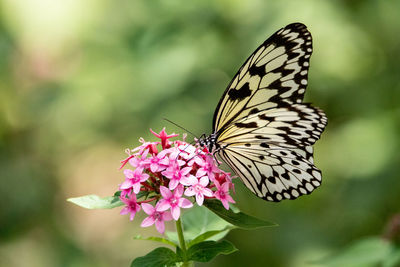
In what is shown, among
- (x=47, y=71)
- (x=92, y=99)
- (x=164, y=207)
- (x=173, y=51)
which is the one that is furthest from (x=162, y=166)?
(x=47, y=71)

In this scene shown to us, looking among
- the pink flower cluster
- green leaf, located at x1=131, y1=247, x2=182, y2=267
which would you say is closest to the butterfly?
the pink flower cluster

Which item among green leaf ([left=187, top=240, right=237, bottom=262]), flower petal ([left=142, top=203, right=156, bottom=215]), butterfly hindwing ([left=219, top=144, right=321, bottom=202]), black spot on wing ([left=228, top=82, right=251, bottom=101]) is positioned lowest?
green leaf ([left=187, top=240, right=237, bottom=262])

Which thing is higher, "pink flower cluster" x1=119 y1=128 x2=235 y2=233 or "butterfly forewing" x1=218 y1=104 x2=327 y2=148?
"butterfly forewing" x1=218 y1=104 x2=327 y2=148

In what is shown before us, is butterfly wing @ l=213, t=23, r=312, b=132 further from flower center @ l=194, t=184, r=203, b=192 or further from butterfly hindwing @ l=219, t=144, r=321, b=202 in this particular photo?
flower center @ l=194, t=184, r=203, b=192

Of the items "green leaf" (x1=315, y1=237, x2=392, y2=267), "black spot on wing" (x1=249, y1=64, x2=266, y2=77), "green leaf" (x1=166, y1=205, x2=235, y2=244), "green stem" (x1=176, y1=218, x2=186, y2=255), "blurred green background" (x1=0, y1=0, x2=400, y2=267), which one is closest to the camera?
"green stem" (x1=176, y1=218, x2=186, y2=255)

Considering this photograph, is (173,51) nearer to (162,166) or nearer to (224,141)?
(224,141)
